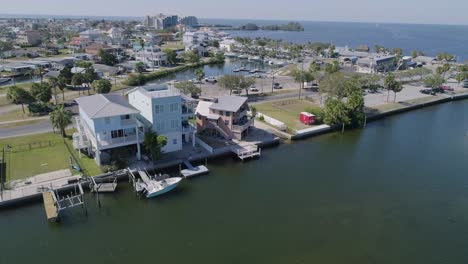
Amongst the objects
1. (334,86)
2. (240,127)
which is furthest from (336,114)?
(240,127)

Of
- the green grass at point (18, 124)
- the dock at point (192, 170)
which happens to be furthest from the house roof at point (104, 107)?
the green grass at point (18, 124)

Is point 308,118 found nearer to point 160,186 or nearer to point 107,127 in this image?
point 160,186

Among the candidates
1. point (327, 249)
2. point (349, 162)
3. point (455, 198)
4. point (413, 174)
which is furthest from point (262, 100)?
point (327, 249)

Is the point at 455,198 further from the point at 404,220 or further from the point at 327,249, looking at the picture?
the point at 327,249

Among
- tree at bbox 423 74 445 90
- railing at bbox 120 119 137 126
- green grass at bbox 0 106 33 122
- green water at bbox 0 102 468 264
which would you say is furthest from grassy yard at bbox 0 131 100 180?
tree at bbox 423 74 445 90

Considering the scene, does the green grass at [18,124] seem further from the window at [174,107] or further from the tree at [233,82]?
the tree at [233,82]
